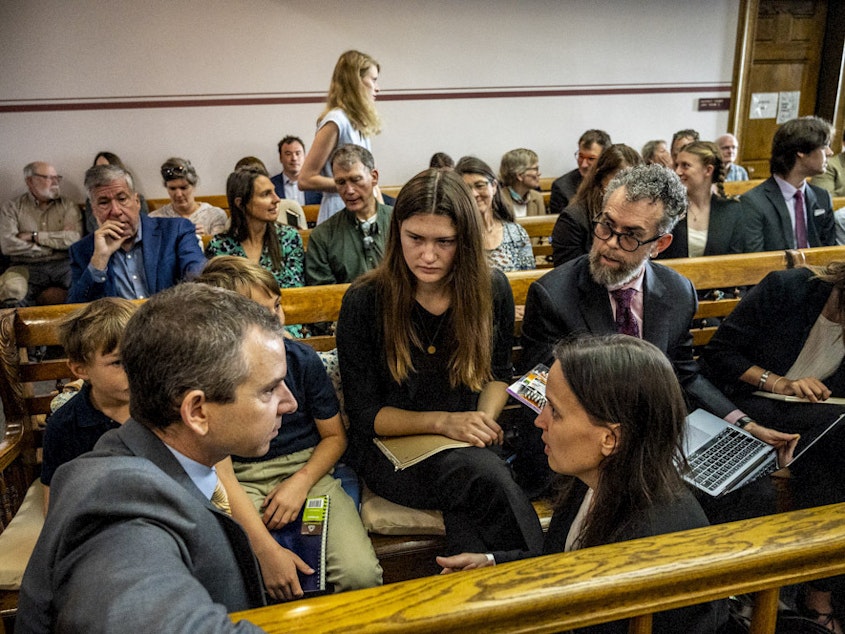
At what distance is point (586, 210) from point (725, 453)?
1440 millimetres

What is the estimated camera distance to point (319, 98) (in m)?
5.97

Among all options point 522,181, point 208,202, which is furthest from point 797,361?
point 208,202

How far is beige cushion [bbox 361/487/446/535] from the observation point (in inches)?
71.0

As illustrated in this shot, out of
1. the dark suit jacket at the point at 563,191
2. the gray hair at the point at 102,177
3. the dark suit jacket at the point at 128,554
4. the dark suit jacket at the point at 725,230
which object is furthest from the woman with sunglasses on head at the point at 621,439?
the dark suit jacket at the point at 563,191

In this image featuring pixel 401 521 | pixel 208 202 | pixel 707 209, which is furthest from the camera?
pixel 208 202

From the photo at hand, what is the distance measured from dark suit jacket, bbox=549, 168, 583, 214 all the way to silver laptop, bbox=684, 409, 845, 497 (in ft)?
8.62

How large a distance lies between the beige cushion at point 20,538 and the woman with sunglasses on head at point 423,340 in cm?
91

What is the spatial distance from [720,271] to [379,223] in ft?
4.94

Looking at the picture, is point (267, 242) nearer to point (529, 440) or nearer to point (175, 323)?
point (529, 440)

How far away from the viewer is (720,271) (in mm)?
2533

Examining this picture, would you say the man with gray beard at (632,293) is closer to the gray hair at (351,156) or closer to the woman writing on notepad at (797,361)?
the woman writing on notepad at (797,361)

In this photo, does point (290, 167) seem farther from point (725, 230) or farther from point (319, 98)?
point (725, 230)

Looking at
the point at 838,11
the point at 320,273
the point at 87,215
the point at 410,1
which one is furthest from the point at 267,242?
the point at 838,11

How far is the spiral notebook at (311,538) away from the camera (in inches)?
63.4
